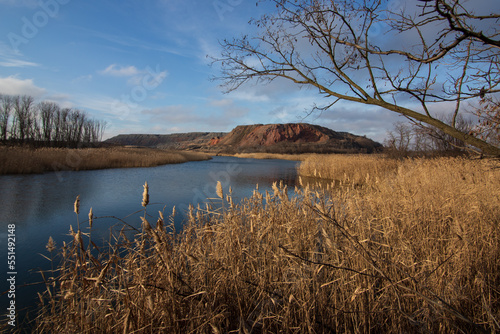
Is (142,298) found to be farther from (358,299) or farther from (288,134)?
(288,134)

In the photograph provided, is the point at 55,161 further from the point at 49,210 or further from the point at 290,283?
the point at 290,283

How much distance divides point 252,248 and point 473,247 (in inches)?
94.4

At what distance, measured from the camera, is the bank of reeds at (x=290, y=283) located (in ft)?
5.05

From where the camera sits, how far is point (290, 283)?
82.4 inches

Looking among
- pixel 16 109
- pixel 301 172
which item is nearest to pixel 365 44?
pixel 301 172

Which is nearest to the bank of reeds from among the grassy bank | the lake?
the lake

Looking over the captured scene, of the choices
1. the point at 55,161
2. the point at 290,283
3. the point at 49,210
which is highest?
the point at 55,161

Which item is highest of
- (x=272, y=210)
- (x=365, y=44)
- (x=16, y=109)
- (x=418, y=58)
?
(x=16, y=109)

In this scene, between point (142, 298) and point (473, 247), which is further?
point (473, 247)

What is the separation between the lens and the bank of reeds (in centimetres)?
154

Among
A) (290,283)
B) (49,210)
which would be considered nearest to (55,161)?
(49,210)

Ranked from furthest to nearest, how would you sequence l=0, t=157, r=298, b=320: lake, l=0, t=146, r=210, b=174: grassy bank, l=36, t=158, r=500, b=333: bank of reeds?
l=0, t=146, r=210, b=174: grassy bank
l=0, t=157, r=298, b=320: lake
l=36, t=158, r=500, b=333: bank of reeds

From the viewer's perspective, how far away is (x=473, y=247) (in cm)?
266

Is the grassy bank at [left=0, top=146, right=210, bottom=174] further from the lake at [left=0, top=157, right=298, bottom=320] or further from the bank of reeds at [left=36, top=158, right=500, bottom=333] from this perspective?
the bank of reeds at [left=36, top=158, right=500, bottom=333]
